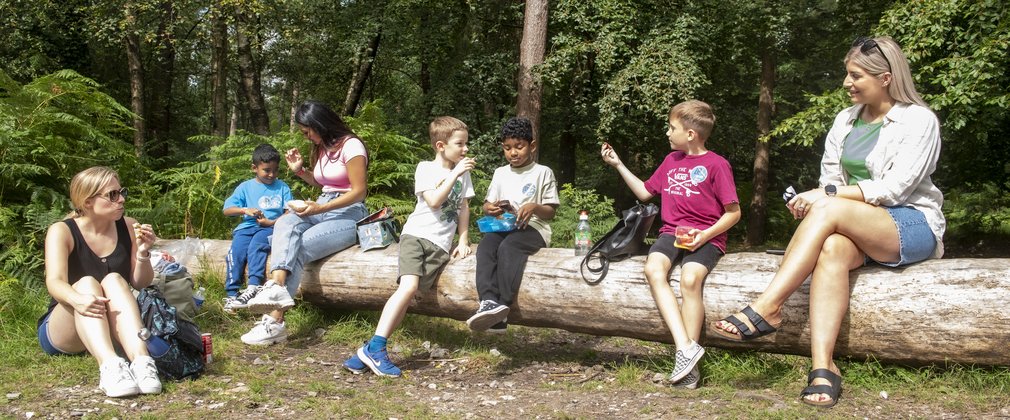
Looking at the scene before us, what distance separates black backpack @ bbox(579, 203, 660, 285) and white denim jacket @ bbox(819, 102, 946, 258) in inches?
49.4

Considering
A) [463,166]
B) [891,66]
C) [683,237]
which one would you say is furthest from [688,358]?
[891,66]

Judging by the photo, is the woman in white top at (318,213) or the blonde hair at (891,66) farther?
the woman in white top at (318,213)

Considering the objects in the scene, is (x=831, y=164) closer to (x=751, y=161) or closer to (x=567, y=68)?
(x=567, y=68)

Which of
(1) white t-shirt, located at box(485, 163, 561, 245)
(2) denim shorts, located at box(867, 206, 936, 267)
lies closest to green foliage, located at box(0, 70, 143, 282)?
(1) white t-shirt, located at box(485, 163, 561, 245)

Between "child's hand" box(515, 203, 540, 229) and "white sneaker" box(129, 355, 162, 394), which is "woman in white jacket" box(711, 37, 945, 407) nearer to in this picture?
"child's hand" box(515, 203, 540, 229)

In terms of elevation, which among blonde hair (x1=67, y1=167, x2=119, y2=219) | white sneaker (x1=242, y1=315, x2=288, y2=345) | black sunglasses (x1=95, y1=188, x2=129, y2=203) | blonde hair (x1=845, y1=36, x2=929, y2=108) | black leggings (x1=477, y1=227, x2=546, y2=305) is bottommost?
white sneaker (x1=242, y1=315, x2=288, y2=345)

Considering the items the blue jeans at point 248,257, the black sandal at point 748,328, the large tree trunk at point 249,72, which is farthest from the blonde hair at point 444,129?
the large tree trunk at point 249,72

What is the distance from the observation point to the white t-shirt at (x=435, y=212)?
5.12 meters

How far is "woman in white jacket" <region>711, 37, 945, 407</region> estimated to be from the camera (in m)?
3.88

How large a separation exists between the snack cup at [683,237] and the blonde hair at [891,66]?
126 centimetres

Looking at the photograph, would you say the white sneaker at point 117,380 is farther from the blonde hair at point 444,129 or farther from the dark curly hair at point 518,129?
the dark curly hair at point 518,129

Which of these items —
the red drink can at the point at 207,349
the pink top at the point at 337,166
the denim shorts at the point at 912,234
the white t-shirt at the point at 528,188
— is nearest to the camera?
the denim shorts at the point at 912,234

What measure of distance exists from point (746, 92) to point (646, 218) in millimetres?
17040

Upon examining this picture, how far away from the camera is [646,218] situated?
4723mm
